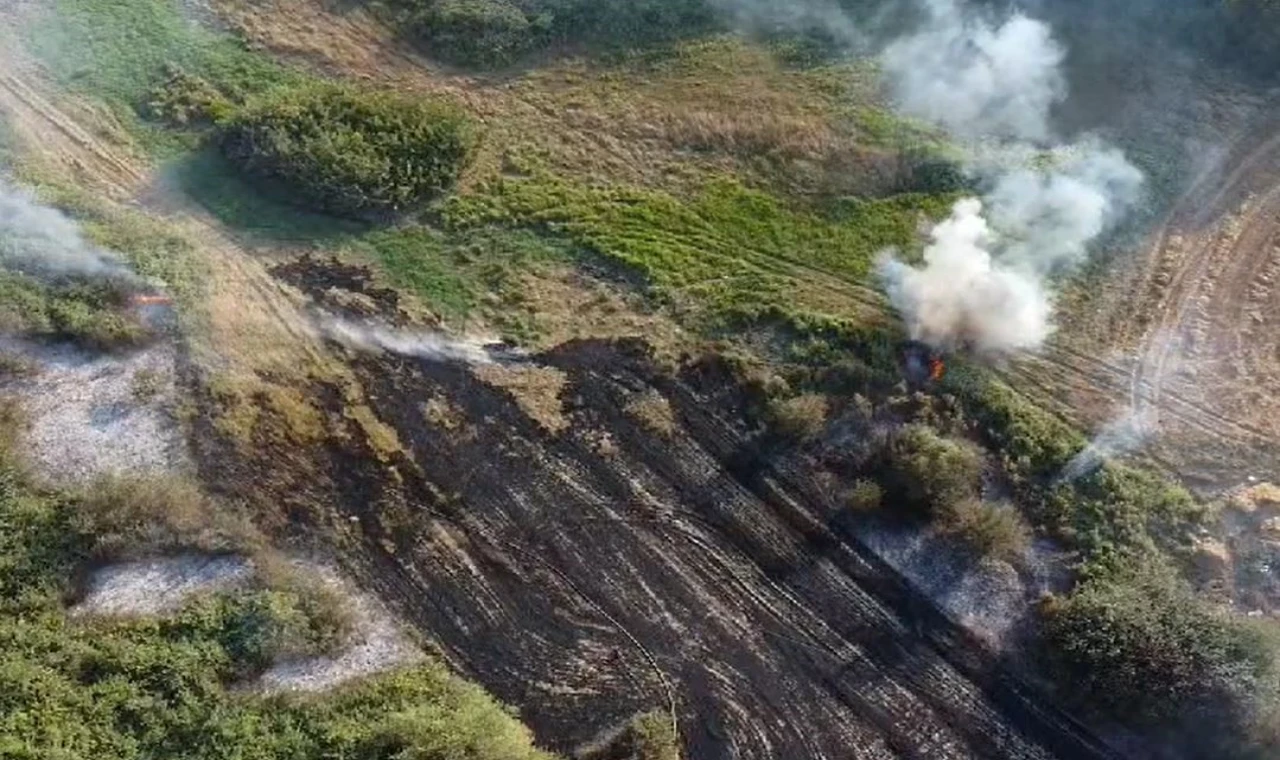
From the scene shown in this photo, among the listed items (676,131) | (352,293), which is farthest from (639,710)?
(676,131)

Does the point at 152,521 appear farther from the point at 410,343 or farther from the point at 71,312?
the point at 410,343

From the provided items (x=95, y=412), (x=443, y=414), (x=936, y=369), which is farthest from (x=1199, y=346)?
(x=95, y=412)

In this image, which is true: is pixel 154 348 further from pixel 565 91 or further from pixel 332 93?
pixel 565 91

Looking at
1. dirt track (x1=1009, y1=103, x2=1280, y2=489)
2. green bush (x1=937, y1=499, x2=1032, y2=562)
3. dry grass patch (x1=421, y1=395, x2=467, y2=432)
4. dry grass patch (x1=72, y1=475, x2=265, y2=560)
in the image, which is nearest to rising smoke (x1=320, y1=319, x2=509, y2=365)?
dry grass patch (x1=421, y1=395, x2=467, y2=432)

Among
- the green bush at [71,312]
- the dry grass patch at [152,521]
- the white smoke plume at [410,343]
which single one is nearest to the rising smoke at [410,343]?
the white smoke plume at [410,343]

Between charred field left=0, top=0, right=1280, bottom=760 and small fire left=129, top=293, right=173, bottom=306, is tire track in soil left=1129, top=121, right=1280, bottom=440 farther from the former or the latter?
small fire left=129, top=293, right=173, bottom=306

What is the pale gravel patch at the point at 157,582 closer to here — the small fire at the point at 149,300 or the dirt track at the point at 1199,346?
the small fire at the point at 149,300
